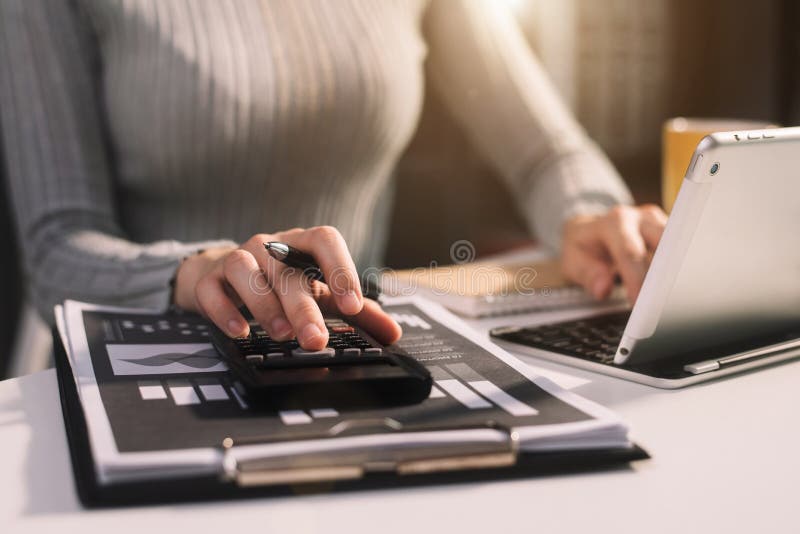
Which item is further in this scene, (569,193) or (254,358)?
(569,193)

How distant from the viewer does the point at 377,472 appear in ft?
1.10

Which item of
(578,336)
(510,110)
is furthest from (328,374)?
(510,110)

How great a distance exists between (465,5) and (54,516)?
930 mm

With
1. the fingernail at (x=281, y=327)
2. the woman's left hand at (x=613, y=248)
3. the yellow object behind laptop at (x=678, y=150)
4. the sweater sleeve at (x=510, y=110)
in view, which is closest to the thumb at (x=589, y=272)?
the woman's left hand at (x=613, y=248)

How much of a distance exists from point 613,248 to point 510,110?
44 centimetres

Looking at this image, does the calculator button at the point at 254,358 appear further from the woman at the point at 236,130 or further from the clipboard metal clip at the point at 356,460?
the woman at the point at 236,130

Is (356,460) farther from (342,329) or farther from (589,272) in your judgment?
(589,272)

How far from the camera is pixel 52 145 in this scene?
0.85 metres

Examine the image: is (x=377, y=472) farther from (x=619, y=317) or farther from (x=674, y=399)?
(x=619, y=317)

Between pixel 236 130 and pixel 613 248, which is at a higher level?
pixel 236 130

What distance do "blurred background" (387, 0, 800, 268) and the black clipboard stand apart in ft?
4.72

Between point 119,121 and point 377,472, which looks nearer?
point 377,472

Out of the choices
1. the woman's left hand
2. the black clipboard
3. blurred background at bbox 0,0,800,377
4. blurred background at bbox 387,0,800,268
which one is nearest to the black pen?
the black clipboard

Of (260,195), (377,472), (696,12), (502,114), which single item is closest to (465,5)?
(502,114)
